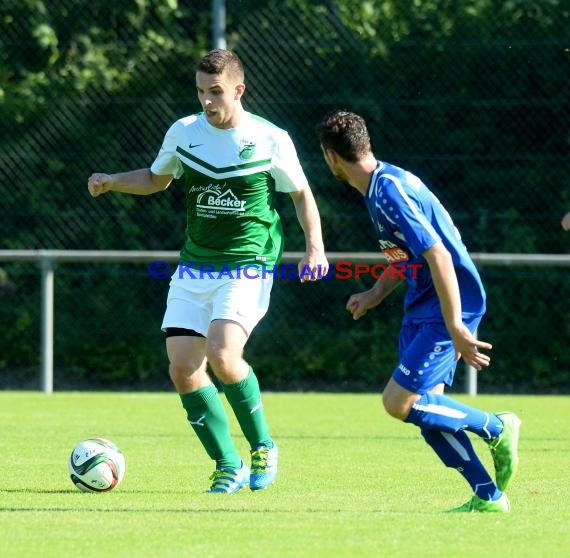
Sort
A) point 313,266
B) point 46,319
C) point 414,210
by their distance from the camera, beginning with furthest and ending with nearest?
1. point 46,319
2. point 313,266
3. point 414,210

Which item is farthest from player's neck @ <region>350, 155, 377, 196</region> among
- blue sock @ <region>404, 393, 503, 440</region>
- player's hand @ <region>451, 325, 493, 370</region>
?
blue sock @ <region>404, 393, 503, 440</region>

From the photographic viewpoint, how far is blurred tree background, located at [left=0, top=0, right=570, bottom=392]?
1180cm

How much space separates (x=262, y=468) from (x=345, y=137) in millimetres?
1667

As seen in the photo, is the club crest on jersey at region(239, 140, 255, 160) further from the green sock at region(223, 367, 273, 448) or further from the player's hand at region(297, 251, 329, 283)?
the green sock at region(223, 367, 273, 448)

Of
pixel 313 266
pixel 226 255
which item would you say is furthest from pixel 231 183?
pixel 313 266

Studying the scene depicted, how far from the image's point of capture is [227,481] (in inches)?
228

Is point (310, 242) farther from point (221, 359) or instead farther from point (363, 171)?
point (363, 171)

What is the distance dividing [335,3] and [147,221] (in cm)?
271

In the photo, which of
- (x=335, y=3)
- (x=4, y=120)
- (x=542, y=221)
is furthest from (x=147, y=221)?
(x=542, y=221)

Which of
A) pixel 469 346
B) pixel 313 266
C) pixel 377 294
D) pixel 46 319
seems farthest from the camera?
pixel 46 319

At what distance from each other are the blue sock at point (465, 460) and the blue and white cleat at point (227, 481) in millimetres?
1124

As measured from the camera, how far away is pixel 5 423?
890 cm

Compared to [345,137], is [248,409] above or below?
below

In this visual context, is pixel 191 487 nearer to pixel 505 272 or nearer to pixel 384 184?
pixel 384 184
